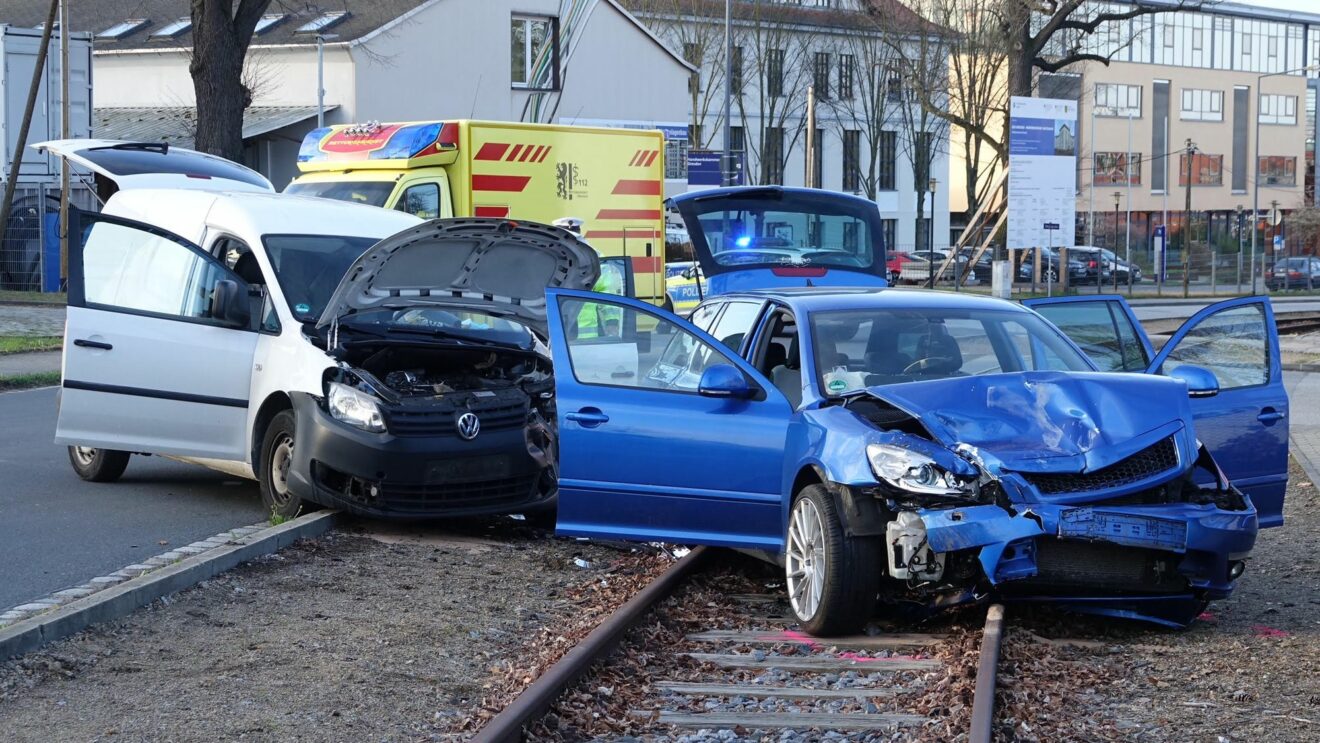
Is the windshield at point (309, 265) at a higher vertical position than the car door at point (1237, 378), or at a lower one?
higher

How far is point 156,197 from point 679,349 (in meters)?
5.06

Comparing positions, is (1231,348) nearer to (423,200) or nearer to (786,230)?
(786,230)

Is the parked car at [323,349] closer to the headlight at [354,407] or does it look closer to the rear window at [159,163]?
the headlight at [354,407]

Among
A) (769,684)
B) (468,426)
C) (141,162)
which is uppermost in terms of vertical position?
(141,162)

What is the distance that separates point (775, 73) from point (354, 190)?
46.7 m

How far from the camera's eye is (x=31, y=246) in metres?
35.1

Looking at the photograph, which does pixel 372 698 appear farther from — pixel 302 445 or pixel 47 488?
pixel 47 488

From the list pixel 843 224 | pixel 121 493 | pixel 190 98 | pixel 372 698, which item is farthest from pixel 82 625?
pixel 190 98

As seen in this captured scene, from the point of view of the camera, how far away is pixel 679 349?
26.1ft

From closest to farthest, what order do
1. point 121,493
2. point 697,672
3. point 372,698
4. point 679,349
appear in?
point 372,698
point 697,672
point 679,349
point 121,493

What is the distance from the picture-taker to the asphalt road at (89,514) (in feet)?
27.3

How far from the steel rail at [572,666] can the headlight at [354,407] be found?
6.35 feet

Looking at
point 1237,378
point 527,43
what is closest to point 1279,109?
point 527,43

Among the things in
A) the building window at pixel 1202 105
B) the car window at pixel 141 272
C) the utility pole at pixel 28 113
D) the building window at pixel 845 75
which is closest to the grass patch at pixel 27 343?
the utility pole at pixel 28 113
